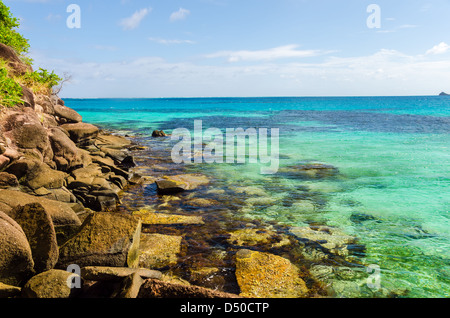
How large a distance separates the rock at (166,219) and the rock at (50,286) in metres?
3.71

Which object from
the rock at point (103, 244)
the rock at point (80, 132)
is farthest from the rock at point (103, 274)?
the rock at point (80, 132)

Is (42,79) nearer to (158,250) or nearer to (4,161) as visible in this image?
(4,161)

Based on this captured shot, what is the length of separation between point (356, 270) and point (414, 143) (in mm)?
23265

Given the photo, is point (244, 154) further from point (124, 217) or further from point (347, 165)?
point (124, 217)

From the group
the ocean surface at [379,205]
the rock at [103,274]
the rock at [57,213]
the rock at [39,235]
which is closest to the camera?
the rock at [103,274]

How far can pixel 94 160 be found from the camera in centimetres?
1328

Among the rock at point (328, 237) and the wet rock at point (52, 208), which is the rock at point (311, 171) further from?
the wet rock at point (52, 208)

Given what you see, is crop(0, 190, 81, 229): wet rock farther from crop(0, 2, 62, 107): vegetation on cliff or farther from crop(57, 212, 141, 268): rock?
crop(0, 2, 62, 107): vegetation on cliff

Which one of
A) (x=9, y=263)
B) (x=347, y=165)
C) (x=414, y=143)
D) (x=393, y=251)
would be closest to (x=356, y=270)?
(x=393, y=251)

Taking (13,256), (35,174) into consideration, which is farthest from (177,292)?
(35,174)

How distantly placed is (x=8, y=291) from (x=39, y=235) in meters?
0.98

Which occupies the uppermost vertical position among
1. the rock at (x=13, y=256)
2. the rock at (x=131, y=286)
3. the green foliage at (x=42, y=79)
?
the green foliage at (x=42, y=79)

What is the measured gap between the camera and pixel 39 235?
17.4ft

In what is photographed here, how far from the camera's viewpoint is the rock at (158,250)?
6.47m
